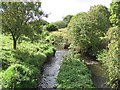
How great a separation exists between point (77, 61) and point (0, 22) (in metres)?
8.91

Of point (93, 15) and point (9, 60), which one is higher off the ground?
point (93, 15)

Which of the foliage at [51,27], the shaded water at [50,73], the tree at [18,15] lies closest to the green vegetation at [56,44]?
the tree at [18,15]

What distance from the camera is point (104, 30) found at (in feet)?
122

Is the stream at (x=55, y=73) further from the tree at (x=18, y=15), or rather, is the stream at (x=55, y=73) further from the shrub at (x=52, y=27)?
the shrub at (x=52, y=27)

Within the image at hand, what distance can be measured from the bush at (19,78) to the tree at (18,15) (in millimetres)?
9028

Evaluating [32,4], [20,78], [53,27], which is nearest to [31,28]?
[32,4]

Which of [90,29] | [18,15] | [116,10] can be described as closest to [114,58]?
[116,10]

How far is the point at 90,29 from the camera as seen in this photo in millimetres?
35938

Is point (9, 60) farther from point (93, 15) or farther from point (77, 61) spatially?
point (93, 15)

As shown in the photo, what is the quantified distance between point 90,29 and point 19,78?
18270 millimetres

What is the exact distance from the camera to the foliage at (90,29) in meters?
36.1

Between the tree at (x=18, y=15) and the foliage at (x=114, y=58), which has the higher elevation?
the tree at (x=18, y=15)

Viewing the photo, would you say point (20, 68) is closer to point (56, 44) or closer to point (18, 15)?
point (18, 15)

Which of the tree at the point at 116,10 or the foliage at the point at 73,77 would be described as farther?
the tree at the point at 116,10
